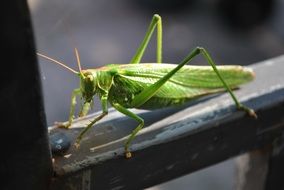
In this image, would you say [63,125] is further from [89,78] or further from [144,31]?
[144,31]

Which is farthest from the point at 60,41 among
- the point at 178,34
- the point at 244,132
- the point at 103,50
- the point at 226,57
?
the point at 244,132

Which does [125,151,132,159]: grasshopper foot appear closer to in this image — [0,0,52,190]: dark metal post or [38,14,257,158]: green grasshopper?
[0,0,52,190]: dark metal post

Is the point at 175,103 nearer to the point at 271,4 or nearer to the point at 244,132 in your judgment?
the point at 244,132

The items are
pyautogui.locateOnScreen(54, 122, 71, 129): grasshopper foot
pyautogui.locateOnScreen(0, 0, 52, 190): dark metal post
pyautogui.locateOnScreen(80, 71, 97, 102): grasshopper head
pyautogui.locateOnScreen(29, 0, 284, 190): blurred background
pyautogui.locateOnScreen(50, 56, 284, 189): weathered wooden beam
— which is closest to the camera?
pyautogui.locateOnScreen(0, 0, 52, 190): dark metal post

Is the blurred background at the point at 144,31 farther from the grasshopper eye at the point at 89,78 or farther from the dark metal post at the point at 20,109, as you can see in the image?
the dark metal post at the point at 20,109

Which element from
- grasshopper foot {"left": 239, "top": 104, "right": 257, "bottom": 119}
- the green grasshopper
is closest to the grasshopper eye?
the green grasshopper

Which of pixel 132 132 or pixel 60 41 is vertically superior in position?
pixel 132 132
